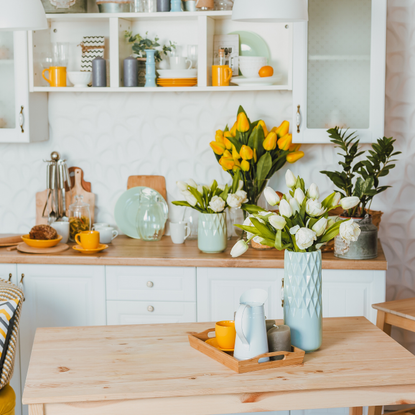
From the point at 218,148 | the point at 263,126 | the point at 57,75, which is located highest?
the point at 57,75

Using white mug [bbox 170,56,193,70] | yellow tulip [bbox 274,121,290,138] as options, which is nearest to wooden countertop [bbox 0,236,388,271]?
yellow tulip [bbox 274,121,290,138]

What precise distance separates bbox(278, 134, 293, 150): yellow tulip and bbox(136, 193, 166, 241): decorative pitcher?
0.77 m

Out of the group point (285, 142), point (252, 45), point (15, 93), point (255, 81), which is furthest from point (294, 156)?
point (15, 93)

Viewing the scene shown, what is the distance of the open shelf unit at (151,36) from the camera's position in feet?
9.88

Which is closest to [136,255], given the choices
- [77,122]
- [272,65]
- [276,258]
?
[276,258]

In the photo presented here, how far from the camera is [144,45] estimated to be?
3199 millimetres

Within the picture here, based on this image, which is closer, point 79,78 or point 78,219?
point 79,78

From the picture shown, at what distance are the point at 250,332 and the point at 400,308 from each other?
1.24m

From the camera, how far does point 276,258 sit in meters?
2.81

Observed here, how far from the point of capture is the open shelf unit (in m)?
3.01

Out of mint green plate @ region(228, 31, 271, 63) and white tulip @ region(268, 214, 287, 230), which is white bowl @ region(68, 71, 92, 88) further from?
white tulip @ region(268, 214, 287, 230)

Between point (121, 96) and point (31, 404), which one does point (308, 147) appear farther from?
point (31, 404)

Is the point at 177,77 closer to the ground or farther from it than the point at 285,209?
farther from it

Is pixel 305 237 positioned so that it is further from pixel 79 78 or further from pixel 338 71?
pixel 79 78
